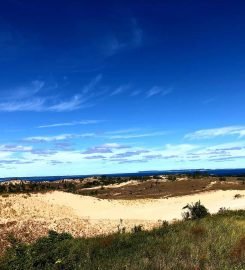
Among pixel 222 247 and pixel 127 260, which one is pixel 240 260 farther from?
pixel 127 260

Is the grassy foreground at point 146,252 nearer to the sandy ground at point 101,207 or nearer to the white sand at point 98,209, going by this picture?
the white sand at point 98,209

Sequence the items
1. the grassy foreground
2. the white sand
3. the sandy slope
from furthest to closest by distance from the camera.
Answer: the white sand, the sandy slope, the grassy foreground

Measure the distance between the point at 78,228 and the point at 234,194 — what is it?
29.6m

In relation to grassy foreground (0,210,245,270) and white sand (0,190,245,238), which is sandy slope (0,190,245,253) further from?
grassy foreground (0,210,245,270)

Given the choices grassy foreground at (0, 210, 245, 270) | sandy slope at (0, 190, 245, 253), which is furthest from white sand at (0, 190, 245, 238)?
grassy foreground at (0, 210, 245, 270)

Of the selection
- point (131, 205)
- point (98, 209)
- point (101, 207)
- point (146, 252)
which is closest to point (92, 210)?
point (98, 209)

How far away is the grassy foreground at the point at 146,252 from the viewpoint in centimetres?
1173

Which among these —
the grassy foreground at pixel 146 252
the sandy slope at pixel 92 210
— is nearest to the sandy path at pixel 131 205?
the sandy slope at pixel 92 210

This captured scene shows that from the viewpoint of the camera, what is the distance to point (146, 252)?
13195mm

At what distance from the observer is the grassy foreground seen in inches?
462

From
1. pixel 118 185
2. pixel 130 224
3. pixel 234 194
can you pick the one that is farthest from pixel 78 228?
pixel 118 185

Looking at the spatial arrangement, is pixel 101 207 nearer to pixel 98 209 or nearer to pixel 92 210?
pixel 98 209

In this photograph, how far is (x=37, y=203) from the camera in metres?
42.5

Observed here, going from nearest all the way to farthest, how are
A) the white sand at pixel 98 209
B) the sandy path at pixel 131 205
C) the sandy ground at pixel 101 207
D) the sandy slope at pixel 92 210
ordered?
the sandy slope at pixel 92 210 < the white sand at pixel 98 209 < the sandy ground at pixel 101 207 < the sandy path at pixel 131 205
